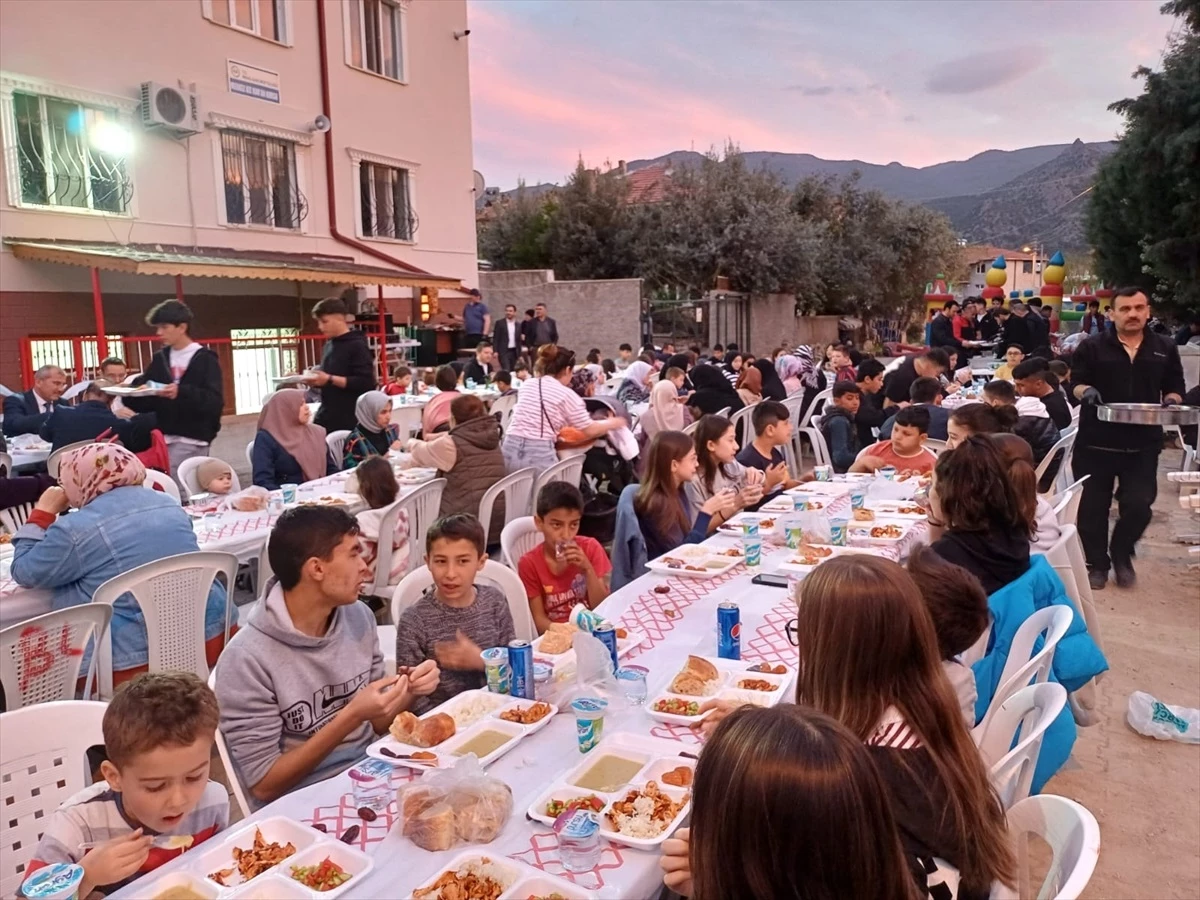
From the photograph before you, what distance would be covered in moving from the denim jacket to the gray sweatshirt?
1.47 m

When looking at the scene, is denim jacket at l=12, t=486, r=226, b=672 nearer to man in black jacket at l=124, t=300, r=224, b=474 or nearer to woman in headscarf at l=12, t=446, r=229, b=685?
woman in headscarf at l=12, t=446, r=229, b=685

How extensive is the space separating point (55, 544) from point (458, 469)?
261 centimetres

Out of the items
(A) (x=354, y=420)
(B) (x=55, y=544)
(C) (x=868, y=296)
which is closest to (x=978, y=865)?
(B) (x=55, y=544)

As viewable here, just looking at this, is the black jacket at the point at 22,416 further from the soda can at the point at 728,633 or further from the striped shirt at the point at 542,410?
the soda can at the point at 728,633

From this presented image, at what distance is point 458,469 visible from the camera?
5.78m

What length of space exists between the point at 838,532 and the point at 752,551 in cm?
56

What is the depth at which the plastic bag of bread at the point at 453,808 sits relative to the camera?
6.16 ft

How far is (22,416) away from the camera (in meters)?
8.23

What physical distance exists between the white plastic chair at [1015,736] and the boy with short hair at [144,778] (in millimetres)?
1867

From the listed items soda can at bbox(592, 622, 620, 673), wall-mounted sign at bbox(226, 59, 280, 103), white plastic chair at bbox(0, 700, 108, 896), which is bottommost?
white plastic chair at bbox(0, 700, 108, 896)

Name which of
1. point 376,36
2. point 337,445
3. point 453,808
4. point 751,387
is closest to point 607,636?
point 453,808

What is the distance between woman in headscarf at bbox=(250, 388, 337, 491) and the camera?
6258 mm

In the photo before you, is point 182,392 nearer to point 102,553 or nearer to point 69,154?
point 102,553

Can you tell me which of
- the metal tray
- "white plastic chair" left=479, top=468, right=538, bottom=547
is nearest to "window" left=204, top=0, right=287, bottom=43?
"white plastic chair" left=479, top=468, right=538, bottom=547
